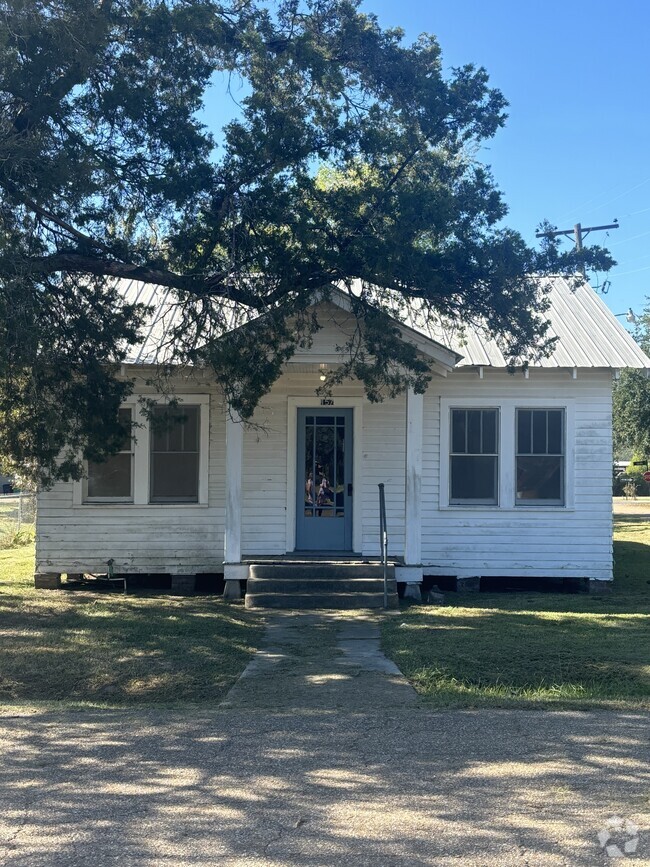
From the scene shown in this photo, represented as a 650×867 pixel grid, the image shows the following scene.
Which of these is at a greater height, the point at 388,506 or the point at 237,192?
the point at 237,192

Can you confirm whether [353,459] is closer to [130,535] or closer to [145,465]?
[145,465]

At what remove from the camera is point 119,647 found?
9.02 m

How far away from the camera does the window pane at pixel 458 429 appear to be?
45.7 feet

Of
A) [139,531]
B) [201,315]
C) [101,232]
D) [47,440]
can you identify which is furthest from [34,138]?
[139,531]

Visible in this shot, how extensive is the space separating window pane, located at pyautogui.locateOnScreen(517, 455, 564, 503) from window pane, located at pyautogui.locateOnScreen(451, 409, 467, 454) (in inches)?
37.8

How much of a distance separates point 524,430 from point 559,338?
6.03ft

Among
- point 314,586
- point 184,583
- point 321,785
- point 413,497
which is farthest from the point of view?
point 184,583

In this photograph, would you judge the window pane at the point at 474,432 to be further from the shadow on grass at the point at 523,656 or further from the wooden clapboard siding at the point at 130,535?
the wooden clapboard siding at the point at 130,535

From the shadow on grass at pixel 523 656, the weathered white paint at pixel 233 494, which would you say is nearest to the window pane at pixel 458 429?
the shadow on grass at pixel 523 656

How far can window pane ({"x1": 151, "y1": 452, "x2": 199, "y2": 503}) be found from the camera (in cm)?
1373

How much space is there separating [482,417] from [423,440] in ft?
3.52

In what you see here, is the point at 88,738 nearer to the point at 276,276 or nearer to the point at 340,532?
the point at 276,276

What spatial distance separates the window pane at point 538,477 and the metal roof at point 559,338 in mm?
1580

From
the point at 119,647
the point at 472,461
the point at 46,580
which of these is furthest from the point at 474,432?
the point at 46,580
